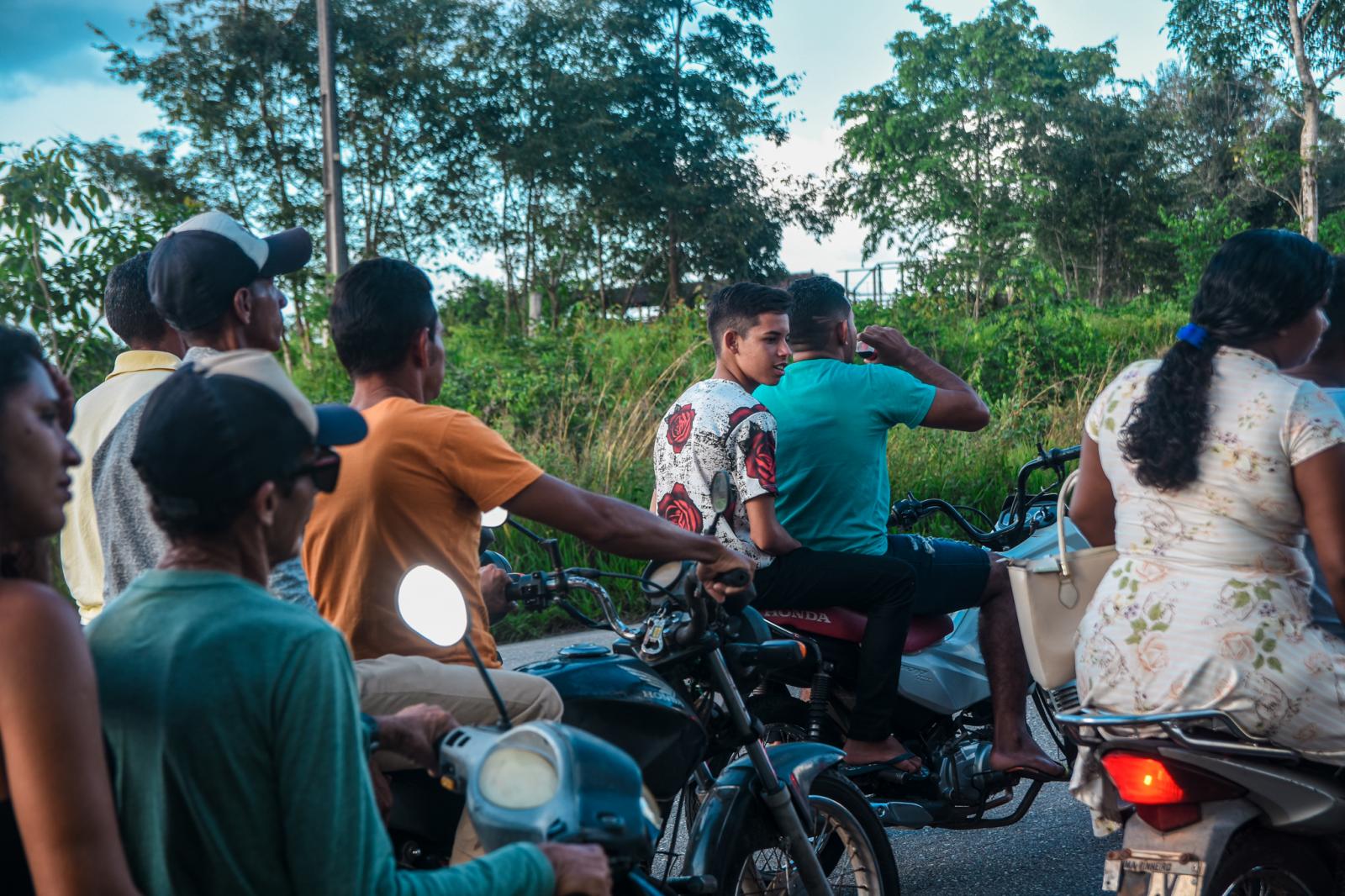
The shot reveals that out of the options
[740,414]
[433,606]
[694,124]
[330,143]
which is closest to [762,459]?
[740,414]

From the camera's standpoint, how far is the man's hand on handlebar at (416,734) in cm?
202

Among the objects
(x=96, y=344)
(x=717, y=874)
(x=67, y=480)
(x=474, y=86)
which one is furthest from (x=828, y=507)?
(x=474, y=86)

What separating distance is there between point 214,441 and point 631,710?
1.23 meters

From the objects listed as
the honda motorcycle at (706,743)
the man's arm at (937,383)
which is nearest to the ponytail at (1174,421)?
the honda motorcycle at (706,743)

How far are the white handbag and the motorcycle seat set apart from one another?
3.12 ft

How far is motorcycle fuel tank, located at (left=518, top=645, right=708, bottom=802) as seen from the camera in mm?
2582

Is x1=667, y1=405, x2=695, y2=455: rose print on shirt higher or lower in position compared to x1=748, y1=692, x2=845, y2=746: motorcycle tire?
Answer: higher

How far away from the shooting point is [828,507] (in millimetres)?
4246

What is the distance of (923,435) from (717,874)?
8.75m

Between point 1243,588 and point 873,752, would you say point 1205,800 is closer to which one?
point 1243,588

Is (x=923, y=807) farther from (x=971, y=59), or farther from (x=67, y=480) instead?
(x=971, y=59)

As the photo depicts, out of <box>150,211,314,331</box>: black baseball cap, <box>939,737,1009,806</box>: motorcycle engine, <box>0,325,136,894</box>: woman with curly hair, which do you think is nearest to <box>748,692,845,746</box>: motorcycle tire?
<box>939,737,1009,806</box>: motorcycle engine

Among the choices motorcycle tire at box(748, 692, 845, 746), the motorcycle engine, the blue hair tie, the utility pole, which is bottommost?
the motorcycle engine

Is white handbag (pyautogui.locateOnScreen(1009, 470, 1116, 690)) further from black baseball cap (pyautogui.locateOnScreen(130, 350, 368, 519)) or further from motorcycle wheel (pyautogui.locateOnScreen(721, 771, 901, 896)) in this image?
black baseball cap (pyautogui.locateOnScreen(130, 350, 368, 519))
